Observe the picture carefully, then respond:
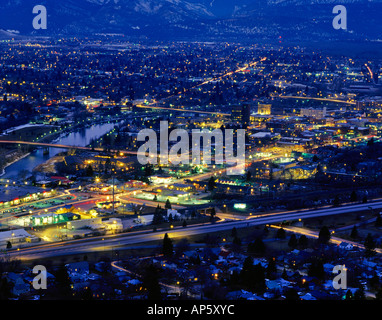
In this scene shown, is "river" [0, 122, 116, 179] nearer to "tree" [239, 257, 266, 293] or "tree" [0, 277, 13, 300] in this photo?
"tree" [0, 277, 13, 300]

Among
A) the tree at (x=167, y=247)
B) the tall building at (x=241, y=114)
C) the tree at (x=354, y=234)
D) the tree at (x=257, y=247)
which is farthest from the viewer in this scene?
the tall building at (x=241, y=114)

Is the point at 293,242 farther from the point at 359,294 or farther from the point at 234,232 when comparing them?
the point at 359,294

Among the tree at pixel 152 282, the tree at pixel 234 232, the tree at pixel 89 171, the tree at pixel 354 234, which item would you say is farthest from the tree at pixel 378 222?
the tree at pixel 89 171

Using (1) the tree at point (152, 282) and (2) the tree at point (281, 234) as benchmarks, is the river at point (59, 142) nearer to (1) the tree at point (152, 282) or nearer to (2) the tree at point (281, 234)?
(2) the tree at point (281, 234)

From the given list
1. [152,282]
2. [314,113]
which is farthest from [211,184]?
[314,113]

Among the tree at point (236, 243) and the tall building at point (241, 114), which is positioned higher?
the tall building at point (241, 114)

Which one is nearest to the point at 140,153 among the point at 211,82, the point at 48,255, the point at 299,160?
the point at 299,160

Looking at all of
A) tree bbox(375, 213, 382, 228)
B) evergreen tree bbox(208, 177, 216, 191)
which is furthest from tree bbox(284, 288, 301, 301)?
evergreen tree bbox(208, 177, 216, 191)
